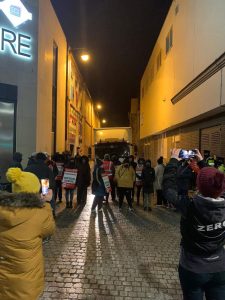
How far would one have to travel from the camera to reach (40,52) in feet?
44.1

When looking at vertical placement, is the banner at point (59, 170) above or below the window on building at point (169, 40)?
below

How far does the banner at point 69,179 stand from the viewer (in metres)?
10.8

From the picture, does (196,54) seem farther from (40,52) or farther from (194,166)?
(194,166)

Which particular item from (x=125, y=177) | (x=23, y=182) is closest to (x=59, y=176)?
(x=125, y=177)

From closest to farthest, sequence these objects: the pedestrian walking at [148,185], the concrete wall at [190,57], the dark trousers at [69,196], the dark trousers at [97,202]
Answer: the concrete wall at [190,57]
the dark trousers at [97,202]
the pedestrian walking at [148,185]
the dark trousers at [69,196]

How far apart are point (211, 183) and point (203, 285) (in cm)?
84

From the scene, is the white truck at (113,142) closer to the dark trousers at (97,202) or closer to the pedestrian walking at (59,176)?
the pedestrian walking at (59,176)

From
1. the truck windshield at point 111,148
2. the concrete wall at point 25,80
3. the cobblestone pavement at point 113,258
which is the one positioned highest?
the concrete wall at point 25,80

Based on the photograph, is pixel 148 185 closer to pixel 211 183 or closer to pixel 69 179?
pixel 69 179

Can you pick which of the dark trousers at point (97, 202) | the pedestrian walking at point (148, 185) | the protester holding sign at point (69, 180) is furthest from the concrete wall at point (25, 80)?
the pedestrian walking at point (148, 185)

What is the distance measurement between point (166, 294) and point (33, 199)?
264 cm

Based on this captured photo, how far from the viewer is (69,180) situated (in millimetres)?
10789

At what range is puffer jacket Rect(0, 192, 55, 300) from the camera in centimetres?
271

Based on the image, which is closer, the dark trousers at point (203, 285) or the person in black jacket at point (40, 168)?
the dark trousers at point (203, 285)
